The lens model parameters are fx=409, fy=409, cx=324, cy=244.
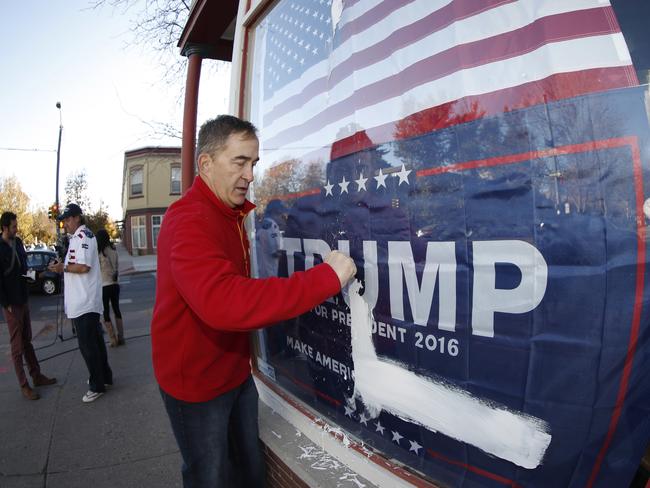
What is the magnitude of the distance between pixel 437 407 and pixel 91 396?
4176 mm

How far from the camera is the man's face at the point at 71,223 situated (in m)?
4.22

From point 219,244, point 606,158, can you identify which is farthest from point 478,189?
point 219,244

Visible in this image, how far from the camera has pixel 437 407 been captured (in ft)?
4.68

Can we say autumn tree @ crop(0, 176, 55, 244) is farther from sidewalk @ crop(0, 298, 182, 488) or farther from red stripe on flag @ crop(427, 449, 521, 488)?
red stripe on flag @ crop(427, 449, 521, 488)

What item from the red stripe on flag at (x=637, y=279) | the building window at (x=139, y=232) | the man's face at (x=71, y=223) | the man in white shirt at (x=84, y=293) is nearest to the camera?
the red stripe on flag at (x=637, y=279)

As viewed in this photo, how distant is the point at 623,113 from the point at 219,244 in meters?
1.33

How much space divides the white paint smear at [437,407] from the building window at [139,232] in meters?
35.8

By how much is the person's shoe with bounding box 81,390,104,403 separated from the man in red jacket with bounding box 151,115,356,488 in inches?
120

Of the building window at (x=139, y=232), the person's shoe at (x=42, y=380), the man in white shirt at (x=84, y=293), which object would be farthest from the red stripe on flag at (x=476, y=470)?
the building window at (x=139, y=232)

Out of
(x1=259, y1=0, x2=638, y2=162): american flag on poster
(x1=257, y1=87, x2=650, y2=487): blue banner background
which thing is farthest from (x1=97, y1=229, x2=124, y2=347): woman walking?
(x1=257, y1=87, x2=650, y2=487): blue banner background

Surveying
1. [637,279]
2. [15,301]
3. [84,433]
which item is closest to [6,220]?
[15,301]

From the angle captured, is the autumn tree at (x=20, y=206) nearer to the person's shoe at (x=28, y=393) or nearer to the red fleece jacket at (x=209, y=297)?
the person's shoe at (x=28, y=393)

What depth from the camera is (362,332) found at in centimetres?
170

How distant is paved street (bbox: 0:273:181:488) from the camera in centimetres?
300
